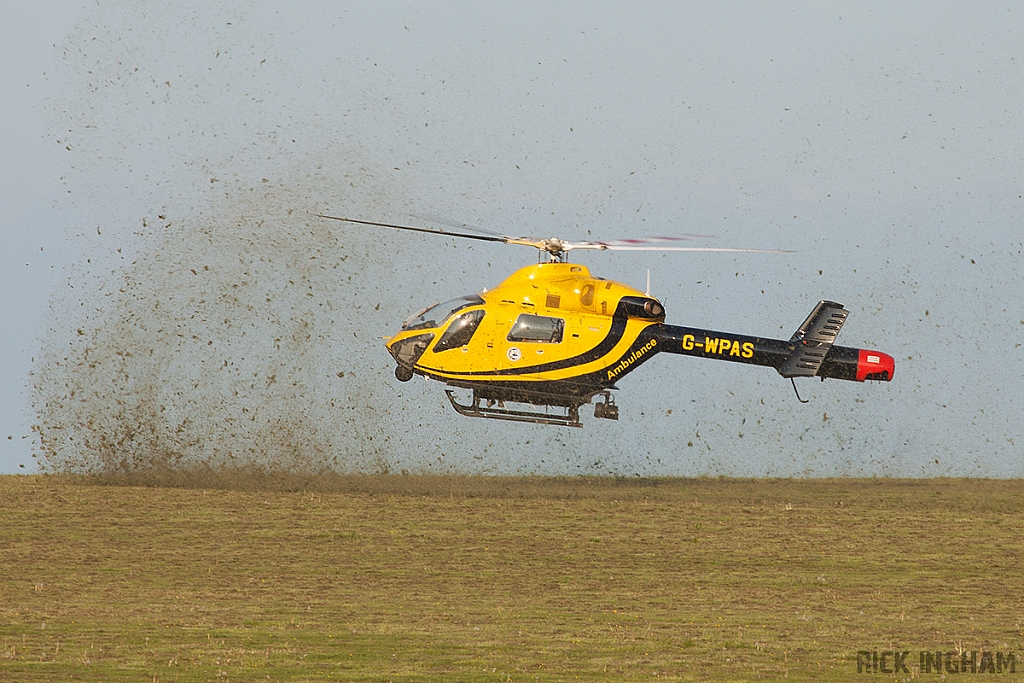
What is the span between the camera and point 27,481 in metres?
36.9

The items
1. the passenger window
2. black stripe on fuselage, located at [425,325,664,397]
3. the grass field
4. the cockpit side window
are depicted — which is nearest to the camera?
the grass field

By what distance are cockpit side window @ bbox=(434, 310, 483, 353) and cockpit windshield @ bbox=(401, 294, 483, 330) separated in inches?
10.1

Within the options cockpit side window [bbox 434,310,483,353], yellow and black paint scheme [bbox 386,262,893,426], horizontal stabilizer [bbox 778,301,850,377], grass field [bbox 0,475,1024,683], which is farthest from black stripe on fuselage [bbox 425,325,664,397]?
grass field [bbox 0,475,1024,683]

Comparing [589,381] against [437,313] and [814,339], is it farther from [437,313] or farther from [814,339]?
[814,339]

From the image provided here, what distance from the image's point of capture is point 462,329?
87.8ft

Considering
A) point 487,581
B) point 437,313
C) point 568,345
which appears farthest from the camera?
point 437,313

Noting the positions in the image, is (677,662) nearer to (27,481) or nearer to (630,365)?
(630,365)

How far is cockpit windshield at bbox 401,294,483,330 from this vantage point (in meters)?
27.1

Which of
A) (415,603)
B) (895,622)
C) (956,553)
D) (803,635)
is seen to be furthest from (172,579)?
(956,553)

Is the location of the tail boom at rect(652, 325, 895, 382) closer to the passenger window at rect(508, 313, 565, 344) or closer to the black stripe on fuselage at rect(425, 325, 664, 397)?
the black stripe on fuselage at rect(425, 325, 664, 397)

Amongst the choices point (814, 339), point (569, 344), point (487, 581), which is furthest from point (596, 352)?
point (487, 581)

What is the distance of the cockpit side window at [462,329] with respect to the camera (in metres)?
26.7

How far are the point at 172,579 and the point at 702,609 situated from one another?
385 inches

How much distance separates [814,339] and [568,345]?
18.4 ft
